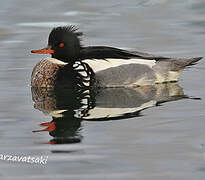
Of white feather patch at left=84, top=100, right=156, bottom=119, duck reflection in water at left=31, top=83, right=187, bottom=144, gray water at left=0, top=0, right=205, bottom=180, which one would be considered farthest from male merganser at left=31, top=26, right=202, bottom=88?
white feather patch at left=84, top=100, right=156, bottom=119

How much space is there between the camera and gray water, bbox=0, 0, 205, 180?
27.8 ft

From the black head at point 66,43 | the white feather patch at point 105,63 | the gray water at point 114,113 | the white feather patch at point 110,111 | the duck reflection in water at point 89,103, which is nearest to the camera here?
the gray water at point 114,113

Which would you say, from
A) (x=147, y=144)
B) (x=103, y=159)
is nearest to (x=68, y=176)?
(x=103, y=159)

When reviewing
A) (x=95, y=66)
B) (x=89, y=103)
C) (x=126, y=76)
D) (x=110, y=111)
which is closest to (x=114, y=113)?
(x=110, y=111)

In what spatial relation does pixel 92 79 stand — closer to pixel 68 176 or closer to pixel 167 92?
pixel 167 92

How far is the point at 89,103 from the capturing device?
1196 cm

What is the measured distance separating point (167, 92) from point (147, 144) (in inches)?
141

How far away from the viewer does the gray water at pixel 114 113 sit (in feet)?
27.8

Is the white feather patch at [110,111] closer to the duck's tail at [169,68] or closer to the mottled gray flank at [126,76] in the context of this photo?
the mottled gray flank at [126,76]

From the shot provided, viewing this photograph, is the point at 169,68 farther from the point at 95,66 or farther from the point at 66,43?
the point at 66,43

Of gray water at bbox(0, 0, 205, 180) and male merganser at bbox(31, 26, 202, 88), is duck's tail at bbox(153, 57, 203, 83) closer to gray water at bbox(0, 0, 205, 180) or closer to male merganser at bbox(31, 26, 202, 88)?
male merganser at bbox(31, 26, 202, 88)

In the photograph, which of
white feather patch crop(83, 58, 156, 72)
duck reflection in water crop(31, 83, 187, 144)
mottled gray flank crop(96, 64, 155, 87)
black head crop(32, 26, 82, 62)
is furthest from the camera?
black head crop(32, 26, 82, 62)

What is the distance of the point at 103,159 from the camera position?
8688mm

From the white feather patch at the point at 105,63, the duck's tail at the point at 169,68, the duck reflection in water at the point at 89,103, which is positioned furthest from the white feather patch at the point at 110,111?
the duck's tail at the point at 169,68
